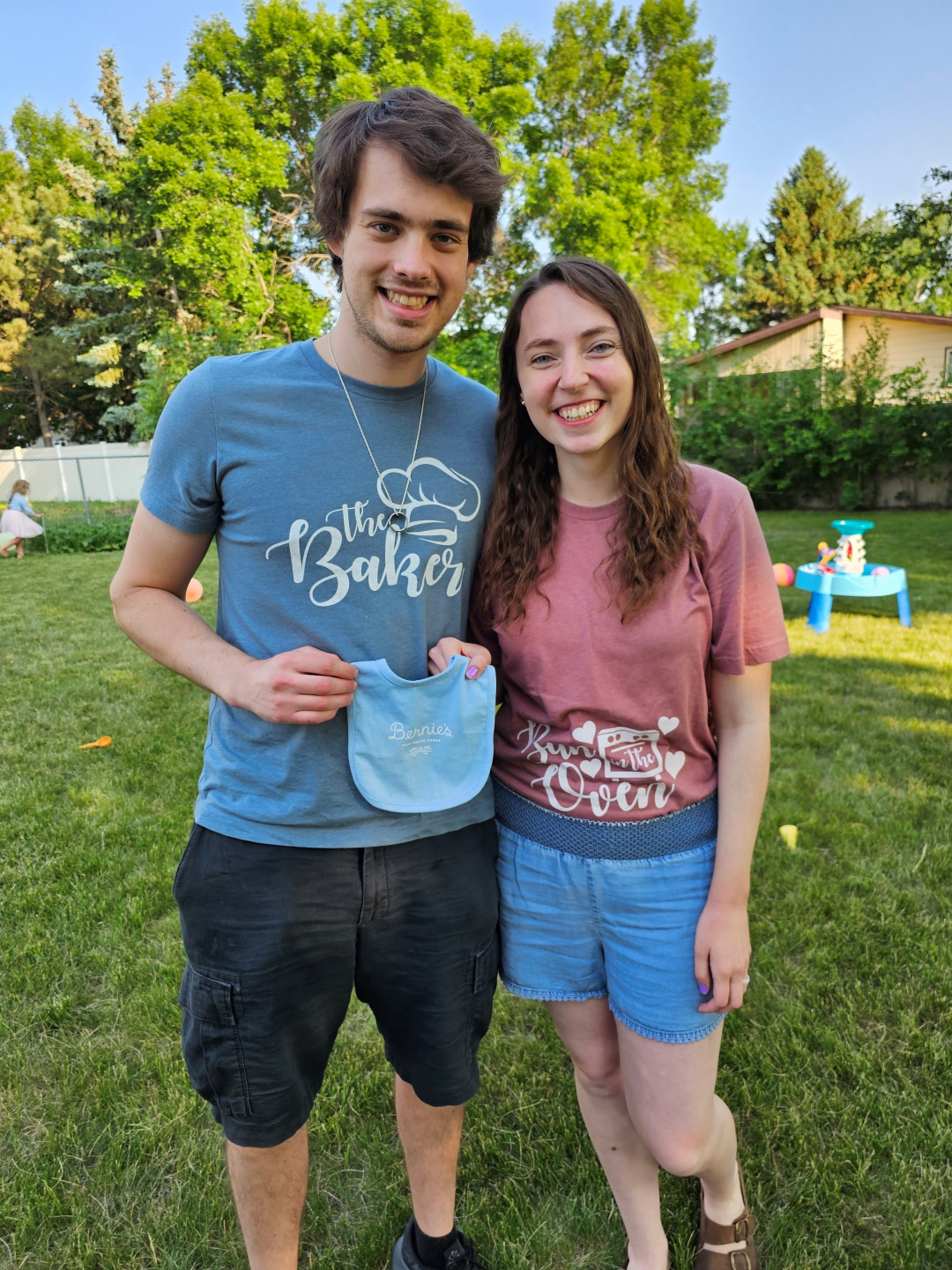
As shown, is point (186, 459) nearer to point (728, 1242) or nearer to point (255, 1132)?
point (255, 1132)

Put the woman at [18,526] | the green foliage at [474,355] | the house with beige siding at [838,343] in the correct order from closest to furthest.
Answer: the woman at [18,526] → the green foliage at [474,355] → the house with beige siding at [838,343]

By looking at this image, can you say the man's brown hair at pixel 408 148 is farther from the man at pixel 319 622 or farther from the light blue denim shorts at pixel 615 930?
the light blue denim shorts at pixel 615 930

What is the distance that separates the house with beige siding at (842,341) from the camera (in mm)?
21797

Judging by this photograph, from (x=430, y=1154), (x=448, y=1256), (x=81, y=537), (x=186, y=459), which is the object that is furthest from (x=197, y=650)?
(x=81, y=537)

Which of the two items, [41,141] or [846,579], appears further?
[41,141]

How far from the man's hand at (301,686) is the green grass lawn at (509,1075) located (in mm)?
→ 1480

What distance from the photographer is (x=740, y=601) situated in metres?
1.62

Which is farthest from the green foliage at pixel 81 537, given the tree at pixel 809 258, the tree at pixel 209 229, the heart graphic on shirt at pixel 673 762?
the tree at pixel 809 258

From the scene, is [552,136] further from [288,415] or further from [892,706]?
[288,415]

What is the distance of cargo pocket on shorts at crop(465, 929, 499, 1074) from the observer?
1.76 metres

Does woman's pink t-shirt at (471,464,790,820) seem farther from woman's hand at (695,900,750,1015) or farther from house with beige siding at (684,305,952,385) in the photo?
A: house with beige siding at (684,305,952,385)

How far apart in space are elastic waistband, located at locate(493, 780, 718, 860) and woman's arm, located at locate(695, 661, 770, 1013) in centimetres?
4

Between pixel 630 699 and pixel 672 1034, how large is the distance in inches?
26.8

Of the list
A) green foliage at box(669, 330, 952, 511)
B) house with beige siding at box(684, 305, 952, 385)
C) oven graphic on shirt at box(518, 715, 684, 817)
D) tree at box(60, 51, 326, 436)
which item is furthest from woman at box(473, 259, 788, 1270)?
house with beige siding at box(684, 305, 952, 385)
